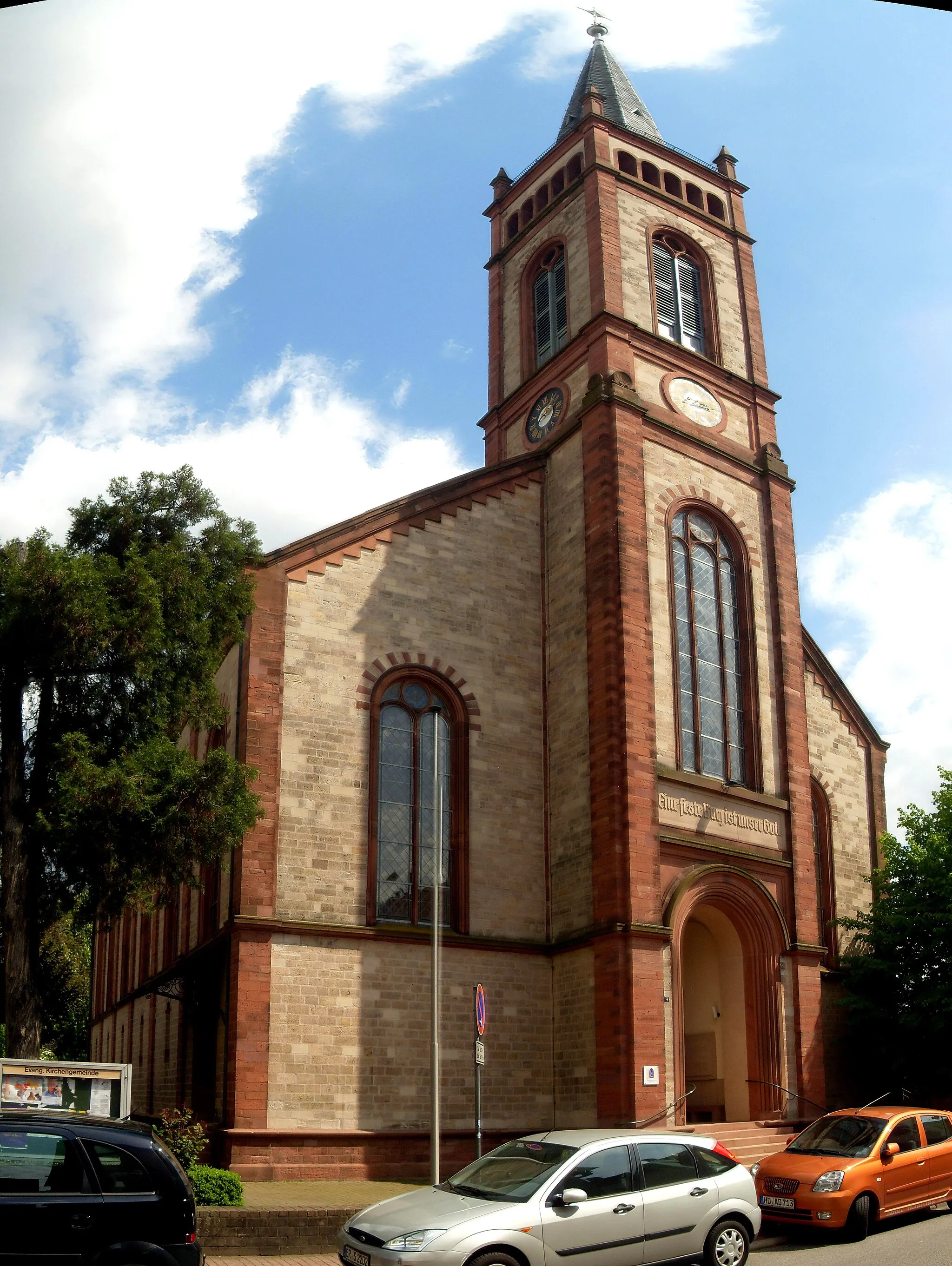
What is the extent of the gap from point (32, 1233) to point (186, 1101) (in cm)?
1639

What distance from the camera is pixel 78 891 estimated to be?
59.6 ft

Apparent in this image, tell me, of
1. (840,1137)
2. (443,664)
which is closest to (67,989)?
(443,664)

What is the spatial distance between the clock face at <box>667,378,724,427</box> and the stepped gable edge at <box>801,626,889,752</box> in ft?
20.9

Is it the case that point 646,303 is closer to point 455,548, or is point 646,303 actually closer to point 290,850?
point 455,548

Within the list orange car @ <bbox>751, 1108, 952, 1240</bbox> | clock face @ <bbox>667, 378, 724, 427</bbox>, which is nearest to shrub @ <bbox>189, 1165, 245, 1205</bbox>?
orange car @ <bbox>751, 1108, 952, 1240</bbox>

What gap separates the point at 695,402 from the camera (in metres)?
30.1

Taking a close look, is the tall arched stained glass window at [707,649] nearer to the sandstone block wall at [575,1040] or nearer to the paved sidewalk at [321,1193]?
the sandstone block wall at [575,1040]

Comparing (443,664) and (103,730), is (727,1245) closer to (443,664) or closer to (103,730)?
(103,730)

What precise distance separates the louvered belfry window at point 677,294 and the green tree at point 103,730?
53.3 feet

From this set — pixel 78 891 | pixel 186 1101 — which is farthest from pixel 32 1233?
pixel 186 1101

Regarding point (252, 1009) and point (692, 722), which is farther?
point (692, 722)

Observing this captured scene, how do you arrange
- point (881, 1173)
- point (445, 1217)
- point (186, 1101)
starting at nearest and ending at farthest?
point (445, 1217), point (881, 1173), point (186, 1101)

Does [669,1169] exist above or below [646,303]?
below

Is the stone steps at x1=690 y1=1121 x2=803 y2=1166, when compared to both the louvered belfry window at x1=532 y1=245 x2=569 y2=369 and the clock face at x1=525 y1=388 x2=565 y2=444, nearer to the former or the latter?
the clock face at x1=525 y1=388 x2=565 y2=444
